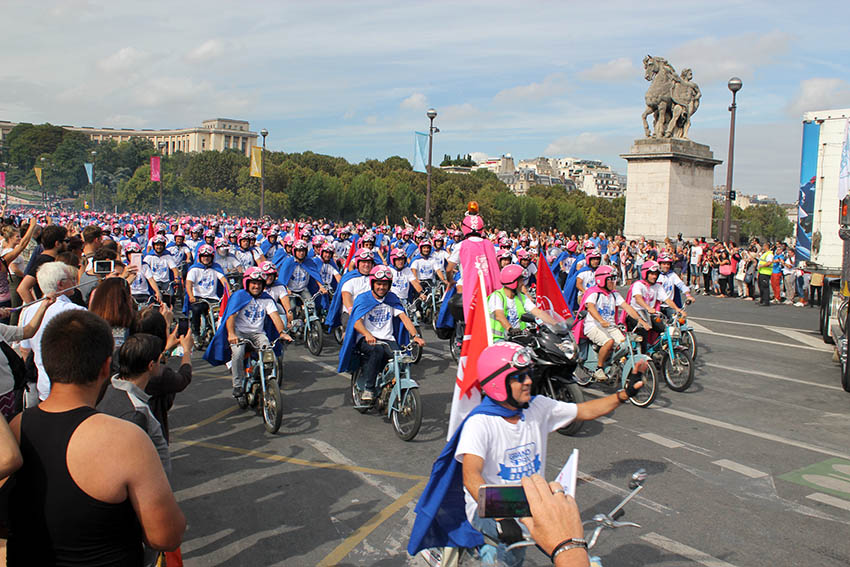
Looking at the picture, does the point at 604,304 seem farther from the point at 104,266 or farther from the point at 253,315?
the point at 104,266

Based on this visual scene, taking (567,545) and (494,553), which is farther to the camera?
(494,553)

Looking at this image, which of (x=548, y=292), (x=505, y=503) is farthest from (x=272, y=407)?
(x=505, y=503)

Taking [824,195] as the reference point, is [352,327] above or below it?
below

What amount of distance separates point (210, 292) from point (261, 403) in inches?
163

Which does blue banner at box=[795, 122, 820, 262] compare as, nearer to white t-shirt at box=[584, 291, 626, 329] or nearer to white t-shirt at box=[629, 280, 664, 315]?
white t-shirt at box=[629, 280, 664, 315]

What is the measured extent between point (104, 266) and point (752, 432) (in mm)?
7037

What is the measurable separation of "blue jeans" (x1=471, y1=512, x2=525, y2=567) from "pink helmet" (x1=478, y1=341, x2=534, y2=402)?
1.81 feet

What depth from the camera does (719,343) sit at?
13.5m

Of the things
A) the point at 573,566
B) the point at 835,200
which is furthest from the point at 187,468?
the point at 835,200

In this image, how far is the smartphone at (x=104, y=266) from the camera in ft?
23.5

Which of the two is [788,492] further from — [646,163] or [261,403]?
[646,163]

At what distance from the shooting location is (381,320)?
820cm

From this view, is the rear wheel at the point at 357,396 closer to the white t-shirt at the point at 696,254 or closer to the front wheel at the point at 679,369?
the front wheel at the point at 679,369

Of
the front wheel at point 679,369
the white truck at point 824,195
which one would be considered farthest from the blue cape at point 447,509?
the white truck at point 824,195
